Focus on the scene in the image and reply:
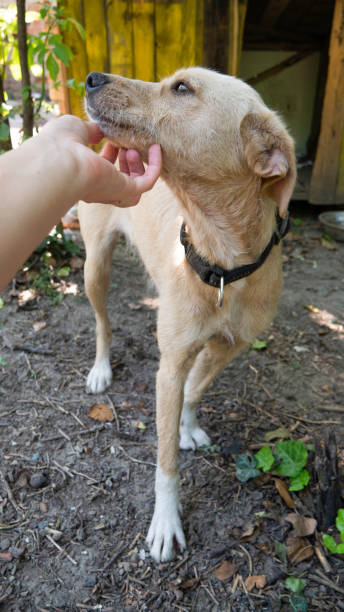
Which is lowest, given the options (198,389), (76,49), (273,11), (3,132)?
(198,389)

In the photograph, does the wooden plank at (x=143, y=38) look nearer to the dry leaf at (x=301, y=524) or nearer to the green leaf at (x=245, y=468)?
the green leaf at (x=245, y=468)

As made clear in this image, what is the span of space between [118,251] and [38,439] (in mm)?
2997

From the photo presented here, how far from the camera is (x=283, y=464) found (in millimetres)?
2598

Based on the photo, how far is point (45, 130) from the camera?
1.43 metres

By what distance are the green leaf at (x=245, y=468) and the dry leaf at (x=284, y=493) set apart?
0.13 meters

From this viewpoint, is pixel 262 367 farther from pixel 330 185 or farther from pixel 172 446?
pixel 330 185

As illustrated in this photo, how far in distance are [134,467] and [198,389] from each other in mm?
617

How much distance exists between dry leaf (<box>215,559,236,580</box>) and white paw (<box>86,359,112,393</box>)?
1.51 meters

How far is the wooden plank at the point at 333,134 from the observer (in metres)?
5.90

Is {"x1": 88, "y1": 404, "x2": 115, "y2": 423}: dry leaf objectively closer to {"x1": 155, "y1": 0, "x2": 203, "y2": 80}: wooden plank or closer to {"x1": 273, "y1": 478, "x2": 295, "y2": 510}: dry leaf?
{"x1": 273, "y1": 478, "x2": 295, "y2": 510}: dry leaf

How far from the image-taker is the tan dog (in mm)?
1875

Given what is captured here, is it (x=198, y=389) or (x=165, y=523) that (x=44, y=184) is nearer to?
(x=165, y=523)

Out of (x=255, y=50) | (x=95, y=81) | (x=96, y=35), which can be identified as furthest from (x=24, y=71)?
(x=255, y=50)

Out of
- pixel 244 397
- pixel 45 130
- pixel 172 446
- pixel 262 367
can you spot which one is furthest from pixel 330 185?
pixel 45 130
